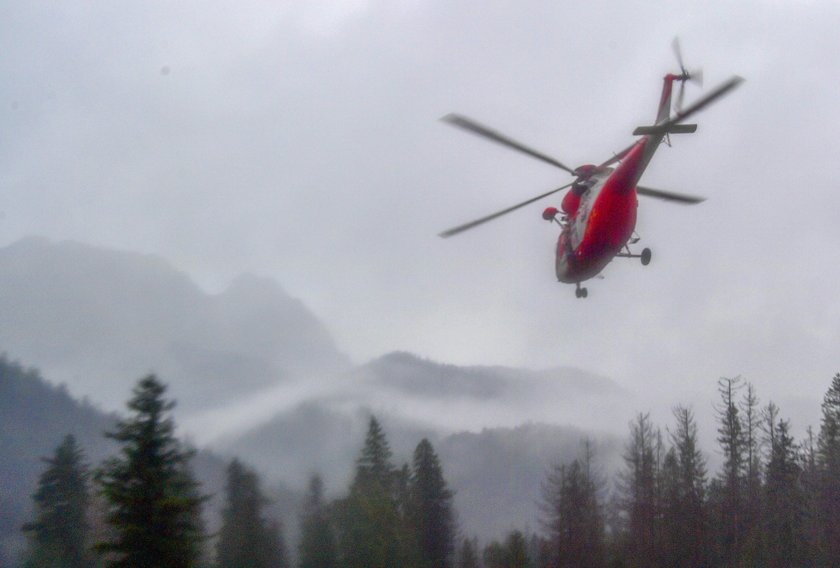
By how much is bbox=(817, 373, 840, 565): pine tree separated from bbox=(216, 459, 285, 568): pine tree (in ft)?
91.7

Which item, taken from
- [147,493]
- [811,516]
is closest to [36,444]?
[147,493]

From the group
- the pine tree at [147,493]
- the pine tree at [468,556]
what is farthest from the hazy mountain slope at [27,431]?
the pine tree at [468,556]

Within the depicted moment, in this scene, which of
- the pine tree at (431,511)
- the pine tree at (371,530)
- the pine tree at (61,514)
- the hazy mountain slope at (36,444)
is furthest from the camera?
the pine tree at (431,511)

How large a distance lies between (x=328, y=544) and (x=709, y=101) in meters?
19.1

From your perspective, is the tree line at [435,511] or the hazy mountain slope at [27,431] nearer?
the tree line at [435,511]

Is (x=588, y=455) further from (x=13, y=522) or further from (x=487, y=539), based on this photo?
Answer: (x=13, y=522)

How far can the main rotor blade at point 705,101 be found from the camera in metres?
14.6

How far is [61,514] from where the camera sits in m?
26.8

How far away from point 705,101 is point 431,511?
24.3 metres

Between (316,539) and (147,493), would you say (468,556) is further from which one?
(147,493)

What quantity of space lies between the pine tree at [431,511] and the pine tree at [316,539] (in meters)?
4.33

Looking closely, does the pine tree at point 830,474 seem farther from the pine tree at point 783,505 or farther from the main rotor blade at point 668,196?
the main rotor blade at point 668,196

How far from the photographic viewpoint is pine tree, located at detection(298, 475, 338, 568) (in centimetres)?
2766

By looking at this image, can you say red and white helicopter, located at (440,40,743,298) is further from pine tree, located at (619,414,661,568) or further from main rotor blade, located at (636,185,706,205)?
pine tree, located at (619,414,661,568)
